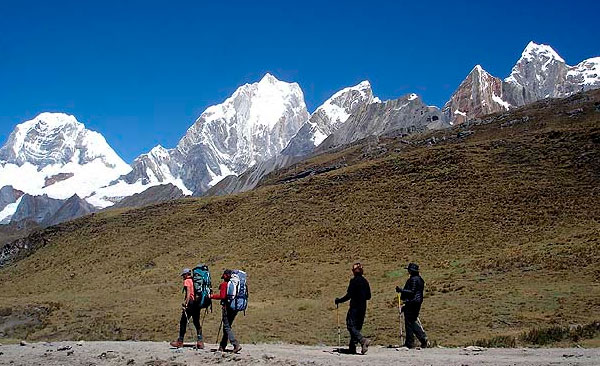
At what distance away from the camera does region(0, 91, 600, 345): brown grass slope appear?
2636 cm

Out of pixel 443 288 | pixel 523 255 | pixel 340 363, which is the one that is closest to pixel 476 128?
pixel 523 255

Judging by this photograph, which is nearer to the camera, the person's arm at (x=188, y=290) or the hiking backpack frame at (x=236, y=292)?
the hiking backpack frame at (x=236, y=292)

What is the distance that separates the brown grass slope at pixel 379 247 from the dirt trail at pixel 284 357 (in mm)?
6133

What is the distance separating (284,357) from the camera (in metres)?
13.6

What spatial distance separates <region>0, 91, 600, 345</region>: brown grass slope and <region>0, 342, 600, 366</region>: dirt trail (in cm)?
613

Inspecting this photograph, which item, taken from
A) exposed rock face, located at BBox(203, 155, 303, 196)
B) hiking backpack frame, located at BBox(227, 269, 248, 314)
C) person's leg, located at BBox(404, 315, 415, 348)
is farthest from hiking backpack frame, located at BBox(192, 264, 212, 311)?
exposed rock face, located at BBox(203, 155, 303, 196)

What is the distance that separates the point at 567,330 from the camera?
17.7 meters

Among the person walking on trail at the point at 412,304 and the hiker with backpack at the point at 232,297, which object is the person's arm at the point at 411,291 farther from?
the hiker with backpack at the point at 232,297

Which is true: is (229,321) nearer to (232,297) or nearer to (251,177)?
(232,297)

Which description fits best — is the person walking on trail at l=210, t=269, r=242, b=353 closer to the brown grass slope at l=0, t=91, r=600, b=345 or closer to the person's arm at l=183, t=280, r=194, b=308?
the person's arm at l=183, t=280, r=194, b=308

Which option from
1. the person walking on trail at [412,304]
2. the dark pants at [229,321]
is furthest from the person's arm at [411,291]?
the dark pants at [229,321]

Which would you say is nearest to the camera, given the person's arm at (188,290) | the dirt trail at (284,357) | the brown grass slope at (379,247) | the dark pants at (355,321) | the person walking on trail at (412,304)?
the dirt trail at (284,357)

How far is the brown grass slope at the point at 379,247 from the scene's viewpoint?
26.4m

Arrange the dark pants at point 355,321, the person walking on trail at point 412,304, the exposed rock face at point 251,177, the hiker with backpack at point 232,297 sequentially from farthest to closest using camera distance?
the exposed rock face at point 251,177 < the person walking on trail at point 412,304 < the hiker with backpack at point 232,297 < the dark pants at point 355,321
